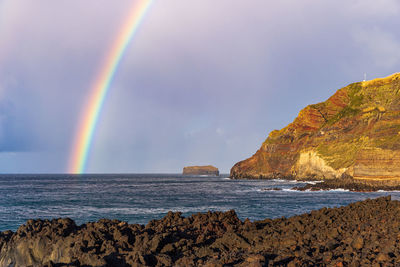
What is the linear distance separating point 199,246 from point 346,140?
97.5 meters

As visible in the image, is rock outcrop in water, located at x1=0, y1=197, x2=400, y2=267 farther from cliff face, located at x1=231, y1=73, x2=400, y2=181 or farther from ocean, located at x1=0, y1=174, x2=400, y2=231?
cliff face, located at x1=231, y1=73, x2=400, y2=181

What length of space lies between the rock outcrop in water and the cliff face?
68.2m

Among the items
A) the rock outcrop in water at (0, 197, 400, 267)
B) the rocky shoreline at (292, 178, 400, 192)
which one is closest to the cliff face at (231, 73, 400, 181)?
the rocky shoreline at (292, 178, 400, 192)

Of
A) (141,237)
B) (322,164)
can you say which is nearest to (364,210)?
(141,237)

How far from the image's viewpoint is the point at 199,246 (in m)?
13.2

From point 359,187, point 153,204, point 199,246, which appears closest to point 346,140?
point 359,187

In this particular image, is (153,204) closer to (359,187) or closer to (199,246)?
(199,246)

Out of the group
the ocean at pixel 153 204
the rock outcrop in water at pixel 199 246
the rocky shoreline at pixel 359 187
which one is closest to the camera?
the rock outcrop in water at pixel 199 246

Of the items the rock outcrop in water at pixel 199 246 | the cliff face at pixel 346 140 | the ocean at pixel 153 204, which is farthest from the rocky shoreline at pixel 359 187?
the rock outcrop in water at pixel 199 246

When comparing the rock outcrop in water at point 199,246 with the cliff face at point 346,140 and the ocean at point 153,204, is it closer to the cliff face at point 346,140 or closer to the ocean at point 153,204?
the ocean at point 153,204

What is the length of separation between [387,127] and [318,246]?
8127cm

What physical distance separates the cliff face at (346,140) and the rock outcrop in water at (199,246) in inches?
2684

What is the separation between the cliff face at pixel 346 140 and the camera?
79.1 m

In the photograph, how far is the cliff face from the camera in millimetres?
79125
